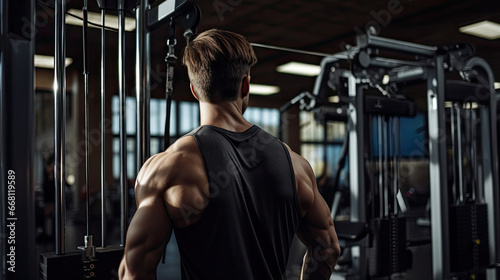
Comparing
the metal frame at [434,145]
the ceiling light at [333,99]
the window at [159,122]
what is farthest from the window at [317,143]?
the metal frame at [434,145]

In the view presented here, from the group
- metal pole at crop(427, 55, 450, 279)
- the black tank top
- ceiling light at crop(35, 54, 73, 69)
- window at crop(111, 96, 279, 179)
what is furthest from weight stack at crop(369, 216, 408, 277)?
window at crop(111, 96, 279, 179)

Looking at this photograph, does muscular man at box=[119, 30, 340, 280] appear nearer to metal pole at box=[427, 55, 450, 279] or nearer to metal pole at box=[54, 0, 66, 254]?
metal pole at box=[54, 0, 66, 254]

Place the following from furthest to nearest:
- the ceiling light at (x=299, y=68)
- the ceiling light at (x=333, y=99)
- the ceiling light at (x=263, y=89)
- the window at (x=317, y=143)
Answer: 1. the window at (x=317, y=143)
2. the ceiling light at (x=333, y=99)
3. the ceiling light at (x=263, y=89)
4. the ceiling light at (x=299, y=68)

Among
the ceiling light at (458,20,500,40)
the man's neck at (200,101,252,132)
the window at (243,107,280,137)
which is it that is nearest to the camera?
the man's neck at (200,101,252,132)

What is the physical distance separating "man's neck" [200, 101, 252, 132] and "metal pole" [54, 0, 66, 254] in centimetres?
34

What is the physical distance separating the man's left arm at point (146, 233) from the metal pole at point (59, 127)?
0.76 feet

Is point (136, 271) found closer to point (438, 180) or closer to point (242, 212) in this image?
point (242, 212)

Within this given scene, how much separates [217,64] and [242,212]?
334mm

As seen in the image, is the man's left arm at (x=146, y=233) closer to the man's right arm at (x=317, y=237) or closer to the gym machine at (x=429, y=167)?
the man's right arm at (x=317, y=237)

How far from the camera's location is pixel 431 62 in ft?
9.77

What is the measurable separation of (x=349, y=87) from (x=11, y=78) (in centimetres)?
250

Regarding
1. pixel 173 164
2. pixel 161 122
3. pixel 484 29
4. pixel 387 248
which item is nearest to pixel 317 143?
pixel 161 122

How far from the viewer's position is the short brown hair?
3.34 feet

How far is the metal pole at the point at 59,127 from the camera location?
106 centimetres
